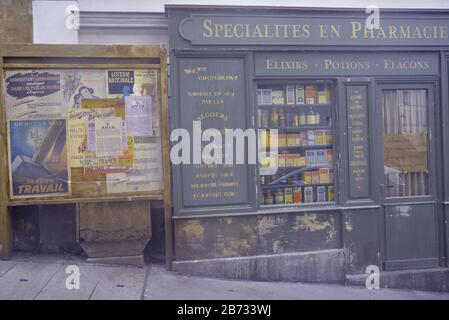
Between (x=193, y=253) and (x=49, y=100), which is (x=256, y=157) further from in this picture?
(x=49, y=100)

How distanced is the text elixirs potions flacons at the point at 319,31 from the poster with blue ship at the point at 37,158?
2164 mm

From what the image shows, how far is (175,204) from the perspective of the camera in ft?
20.9

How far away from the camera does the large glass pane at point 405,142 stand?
7.01m

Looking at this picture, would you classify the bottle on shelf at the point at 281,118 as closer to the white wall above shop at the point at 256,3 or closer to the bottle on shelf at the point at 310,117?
the bottle on shelf at the point at 310,117

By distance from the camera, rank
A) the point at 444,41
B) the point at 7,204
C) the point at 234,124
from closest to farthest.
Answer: the point at 7,204 < the point at 234,124 < the point at 444,41

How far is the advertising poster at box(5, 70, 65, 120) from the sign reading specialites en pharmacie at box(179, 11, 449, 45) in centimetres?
164

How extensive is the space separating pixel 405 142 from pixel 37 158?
4.65 m

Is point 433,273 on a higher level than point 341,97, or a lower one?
lower

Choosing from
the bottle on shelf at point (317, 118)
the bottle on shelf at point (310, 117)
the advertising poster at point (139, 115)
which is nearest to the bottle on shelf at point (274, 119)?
the bottle on shelf at point (310, 117)

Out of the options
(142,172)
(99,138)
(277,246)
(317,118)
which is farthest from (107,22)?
(277,246)

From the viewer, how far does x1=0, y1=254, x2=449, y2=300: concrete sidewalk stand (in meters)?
5.43
